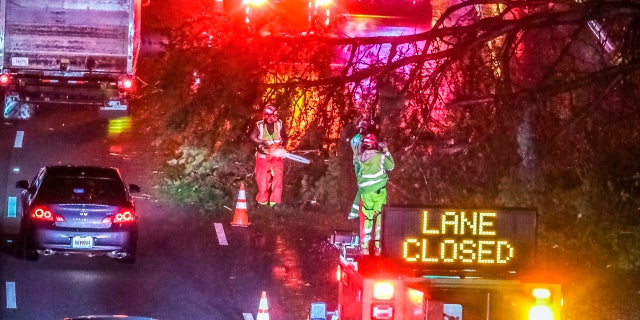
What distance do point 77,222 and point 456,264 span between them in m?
8.37

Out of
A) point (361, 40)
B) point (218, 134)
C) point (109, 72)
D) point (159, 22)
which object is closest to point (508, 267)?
point (361, 40)

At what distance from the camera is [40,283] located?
14.9 m

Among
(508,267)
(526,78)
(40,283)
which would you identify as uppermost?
(526,78)

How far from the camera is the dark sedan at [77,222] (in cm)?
1558

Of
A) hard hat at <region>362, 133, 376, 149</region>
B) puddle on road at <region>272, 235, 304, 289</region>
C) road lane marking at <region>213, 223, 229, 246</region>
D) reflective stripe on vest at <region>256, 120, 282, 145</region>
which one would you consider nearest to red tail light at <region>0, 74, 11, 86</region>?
road lane marking at <region>213, 223, 229, 246</region>

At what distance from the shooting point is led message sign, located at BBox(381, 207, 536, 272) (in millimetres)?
8469

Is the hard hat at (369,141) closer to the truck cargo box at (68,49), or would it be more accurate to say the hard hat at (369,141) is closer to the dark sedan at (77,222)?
the dark sedan at (77,222)

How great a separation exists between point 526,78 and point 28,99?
40.8 feet

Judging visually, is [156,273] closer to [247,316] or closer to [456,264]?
[247,316]

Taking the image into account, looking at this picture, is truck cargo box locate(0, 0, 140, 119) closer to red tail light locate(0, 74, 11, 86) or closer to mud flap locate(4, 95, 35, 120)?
red tail light locate(0, 74, 11, 86)

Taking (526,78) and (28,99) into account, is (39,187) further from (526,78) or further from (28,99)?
(28,99)

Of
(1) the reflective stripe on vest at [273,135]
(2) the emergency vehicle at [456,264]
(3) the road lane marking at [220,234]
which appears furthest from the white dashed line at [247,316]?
(2) the emergency vehicle at [456,264]

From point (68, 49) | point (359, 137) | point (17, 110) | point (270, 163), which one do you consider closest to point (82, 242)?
point (359, 137)

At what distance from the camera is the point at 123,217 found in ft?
52.1
